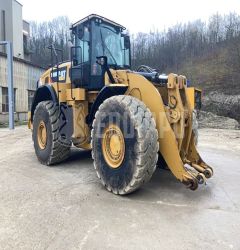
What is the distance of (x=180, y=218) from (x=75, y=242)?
126 centimetres

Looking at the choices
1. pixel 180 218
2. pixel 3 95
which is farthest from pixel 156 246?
pixel 3 95

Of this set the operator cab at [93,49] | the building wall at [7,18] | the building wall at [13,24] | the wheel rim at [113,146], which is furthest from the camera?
the building wall at [13,24]

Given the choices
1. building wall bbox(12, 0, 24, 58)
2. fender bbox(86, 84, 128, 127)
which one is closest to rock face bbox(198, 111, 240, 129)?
fender bbox(86, 84, 128, 127)

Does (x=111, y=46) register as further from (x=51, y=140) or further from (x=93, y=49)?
(x=51, y=140)

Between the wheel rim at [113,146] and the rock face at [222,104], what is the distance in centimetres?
1636

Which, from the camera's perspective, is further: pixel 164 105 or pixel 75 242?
pixel 164 105

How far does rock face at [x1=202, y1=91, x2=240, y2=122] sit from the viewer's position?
20.8 meters

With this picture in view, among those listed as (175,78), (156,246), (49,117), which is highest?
(175,78)

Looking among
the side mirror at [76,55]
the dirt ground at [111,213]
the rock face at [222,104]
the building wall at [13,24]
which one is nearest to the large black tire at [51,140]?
the dirt ground at [111,213]

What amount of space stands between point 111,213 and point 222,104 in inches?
822

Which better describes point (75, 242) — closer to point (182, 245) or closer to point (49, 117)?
point (182, 245)

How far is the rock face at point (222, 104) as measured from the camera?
2083 centimetres

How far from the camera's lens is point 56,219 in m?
3.64

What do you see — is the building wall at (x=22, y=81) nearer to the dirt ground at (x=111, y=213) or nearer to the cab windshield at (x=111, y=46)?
the cab windshield at (x=111, y=46)
